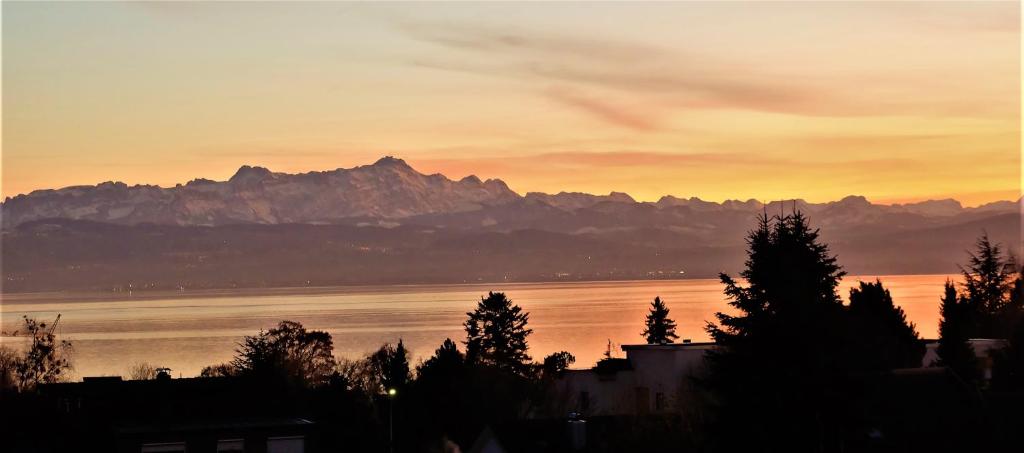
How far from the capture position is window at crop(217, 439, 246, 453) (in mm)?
58062

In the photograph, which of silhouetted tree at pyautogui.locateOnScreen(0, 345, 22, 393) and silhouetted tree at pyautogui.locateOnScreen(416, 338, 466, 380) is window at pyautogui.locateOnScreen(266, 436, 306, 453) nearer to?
silhouetted tree at pyautogui.locateOnScreen(416, 338, 466, 380)

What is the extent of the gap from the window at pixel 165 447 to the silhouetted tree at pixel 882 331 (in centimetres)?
2572

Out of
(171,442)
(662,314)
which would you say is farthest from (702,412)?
(662,314)

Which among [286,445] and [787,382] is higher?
Answer: [787,382]

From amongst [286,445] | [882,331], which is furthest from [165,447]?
[882,331]

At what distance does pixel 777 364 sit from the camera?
3547 centimetres

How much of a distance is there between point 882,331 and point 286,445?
26.2 metres

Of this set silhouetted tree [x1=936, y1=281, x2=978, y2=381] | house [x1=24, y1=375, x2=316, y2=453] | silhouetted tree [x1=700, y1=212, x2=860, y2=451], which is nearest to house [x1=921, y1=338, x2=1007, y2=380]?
silhouetted tree [x1=936, y1=281, x2=978, y2=381]

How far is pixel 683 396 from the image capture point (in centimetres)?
5931

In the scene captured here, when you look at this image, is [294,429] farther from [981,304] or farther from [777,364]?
[981,304]

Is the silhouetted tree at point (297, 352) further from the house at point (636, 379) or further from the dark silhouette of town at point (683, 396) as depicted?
the house at point (636, 379)

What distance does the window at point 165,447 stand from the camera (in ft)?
186

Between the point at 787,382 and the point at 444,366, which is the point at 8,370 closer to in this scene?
the point at 444,366

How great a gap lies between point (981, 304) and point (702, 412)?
61545mm
